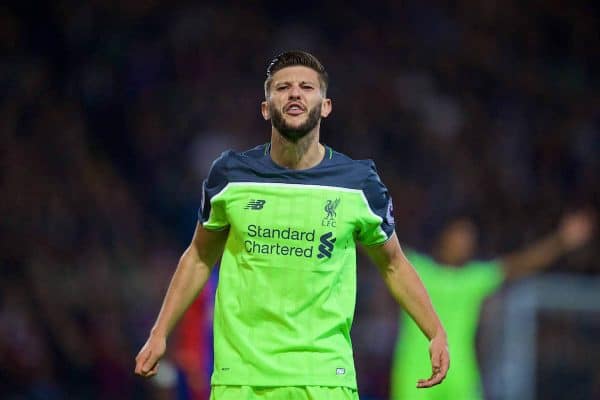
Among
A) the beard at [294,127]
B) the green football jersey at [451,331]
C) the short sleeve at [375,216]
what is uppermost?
the beard at [294,127]

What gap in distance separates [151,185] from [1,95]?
64.3 inches

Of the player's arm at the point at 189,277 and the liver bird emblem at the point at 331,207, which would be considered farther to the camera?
the player's arm at the point at 189,277

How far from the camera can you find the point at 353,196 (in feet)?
14.4

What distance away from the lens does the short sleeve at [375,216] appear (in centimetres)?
441

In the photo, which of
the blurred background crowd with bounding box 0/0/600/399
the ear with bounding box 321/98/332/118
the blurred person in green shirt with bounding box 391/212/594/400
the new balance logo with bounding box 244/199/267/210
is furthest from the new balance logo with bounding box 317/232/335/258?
the blurred background crowd with bounding box 0/0/600/399

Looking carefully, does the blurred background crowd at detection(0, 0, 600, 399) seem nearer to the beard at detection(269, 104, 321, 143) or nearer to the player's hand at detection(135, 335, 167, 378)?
the player's hand at detection(135, 335, 167, 378)

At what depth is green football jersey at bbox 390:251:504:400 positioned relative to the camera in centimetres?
845

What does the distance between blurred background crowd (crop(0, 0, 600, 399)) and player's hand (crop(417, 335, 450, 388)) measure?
5941 millimetres

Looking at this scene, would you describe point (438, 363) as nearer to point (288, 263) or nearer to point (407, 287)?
point (407, 287)

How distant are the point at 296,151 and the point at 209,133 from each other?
7.44 m

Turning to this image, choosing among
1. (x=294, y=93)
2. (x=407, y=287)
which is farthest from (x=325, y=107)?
(x=407, y=287)

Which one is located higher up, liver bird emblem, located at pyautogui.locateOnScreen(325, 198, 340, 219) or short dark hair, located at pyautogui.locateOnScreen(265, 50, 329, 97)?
short dark hair, located at pyautogui.locateOnScreen(265, 50, 329, 97)

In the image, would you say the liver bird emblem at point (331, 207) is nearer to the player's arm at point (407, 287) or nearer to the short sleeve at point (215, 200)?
the player's arm at point (407, 287)

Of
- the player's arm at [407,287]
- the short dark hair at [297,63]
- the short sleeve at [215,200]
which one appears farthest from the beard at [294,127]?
the player's arm at [407,287]
